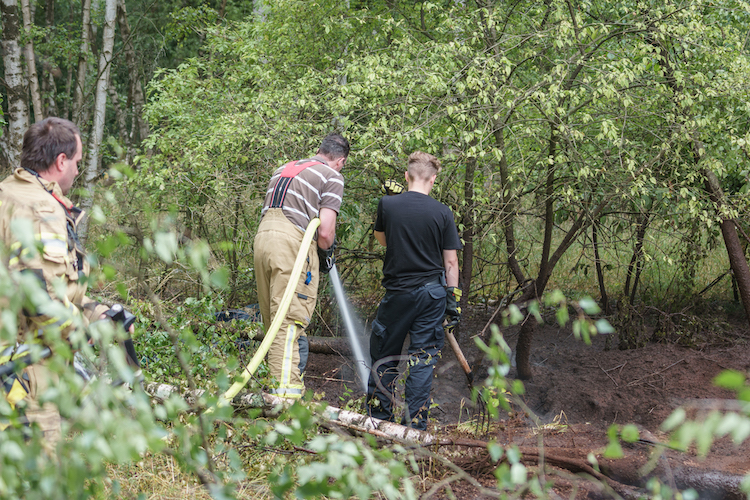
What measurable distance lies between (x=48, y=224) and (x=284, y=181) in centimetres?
206

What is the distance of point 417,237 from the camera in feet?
13.8

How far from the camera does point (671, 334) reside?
19.9ft

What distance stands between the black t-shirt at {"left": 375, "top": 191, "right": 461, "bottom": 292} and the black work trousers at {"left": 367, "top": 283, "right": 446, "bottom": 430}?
10 centimetres

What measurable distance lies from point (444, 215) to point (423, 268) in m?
0.40

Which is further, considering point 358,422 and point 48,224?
point 358,422

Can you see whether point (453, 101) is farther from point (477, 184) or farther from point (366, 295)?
point (366, 295)

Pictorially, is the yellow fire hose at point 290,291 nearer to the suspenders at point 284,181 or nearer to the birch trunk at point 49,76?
the suspenders at point 284,181

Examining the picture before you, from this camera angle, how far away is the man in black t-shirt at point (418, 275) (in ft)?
13.8

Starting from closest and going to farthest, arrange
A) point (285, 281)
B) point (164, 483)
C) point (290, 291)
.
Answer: point (164, 483), point (290, 291), point (285, 281)

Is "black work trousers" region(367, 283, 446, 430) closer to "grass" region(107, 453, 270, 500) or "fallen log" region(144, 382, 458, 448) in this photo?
"fallen log" region(144, 382, 458, 448)

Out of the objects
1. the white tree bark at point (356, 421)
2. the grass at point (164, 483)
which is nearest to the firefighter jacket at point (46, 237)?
the grass at point (164, 483)

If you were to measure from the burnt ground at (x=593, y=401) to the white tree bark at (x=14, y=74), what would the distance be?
5.06 meters

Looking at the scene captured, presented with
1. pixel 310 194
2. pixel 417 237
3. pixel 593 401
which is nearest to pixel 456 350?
pixel 417 237

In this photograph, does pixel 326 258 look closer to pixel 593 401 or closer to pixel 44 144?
pixel 44 144
